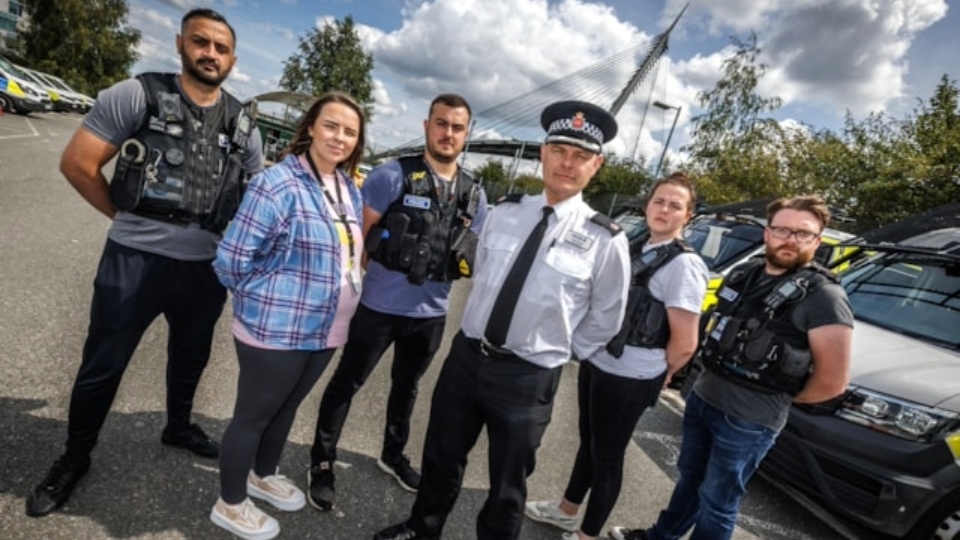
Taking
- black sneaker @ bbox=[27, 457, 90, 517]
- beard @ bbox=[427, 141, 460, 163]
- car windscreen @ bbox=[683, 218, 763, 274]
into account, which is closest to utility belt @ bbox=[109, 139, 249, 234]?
beard @ bbox=[427, 141, 460, 163]

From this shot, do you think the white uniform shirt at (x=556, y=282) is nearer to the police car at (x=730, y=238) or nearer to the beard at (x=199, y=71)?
the beard at (x=199, y=71)

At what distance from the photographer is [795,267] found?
239 cm

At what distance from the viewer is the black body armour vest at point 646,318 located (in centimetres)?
237

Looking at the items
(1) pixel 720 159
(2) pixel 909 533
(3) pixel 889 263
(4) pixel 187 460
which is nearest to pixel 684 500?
(2) pixel 909 533

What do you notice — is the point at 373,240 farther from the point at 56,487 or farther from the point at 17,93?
the point at 17,93

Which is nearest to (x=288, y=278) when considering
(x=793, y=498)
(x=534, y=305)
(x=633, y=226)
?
(x=534, y=305)

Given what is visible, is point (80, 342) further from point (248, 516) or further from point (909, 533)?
point (909, 533)

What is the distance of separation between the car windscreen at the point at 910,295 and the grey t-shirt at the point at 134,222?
16.8ft

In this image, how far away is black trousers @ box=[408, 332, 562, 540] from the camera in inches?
77.3

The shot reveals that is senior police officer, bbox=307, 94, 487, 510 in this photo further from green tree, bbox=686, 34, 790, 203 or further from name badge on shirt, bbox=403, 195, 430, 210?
green tree, bbox=686, 34, 790, 203

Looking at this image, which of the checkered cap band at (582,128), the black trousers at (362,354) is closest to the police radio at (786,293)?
the checkered cap band at (582,128)

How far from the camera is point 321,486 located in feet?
8.55

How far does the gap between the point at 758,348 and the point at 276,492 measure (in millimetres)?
2511

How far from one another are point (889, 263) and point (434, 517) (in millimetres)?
4765
